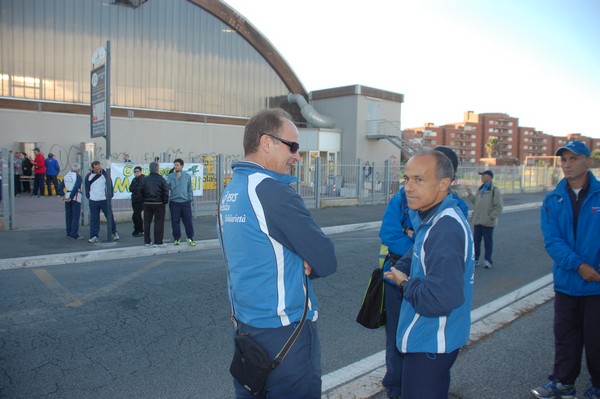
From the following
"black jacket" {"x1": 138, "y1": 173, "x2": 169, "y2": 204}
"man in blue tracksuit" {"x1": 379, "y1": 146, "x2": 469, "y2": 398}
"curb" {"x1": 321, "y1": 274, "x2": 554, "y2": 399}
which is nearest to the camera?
"man in blue tracksuit" {"x1": 379, "y1": 146, "x2": 469, "y2": 398}

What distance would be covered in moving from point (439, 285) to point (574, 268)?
183 centimetres

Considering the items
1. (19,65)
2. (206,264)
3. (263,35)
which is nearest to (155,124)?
(19,65)

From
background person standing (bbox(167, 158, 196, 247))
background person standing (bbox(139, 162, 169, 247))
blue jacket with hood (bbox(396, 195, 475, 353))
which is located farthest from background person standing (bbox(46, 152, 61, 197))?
blue jacket with hood (bbox(396, 195, 475, 353))

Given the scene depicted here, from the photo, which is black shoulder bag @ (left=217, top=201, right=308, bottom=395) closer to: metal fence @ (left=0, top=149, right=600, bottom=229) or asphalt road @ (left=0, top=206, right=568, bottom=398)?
asphalt road @ (left=0, top=206, right=568, bottom=398)

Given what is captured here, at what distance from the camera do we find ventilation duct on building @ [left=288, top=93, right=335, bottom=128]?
3058 cm

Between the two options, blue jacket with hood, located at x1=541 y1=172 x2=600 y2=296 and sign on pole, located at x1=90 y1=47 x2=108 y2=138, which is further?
sign on pole, located at x1=90 y1=47 x2=108 y2=138

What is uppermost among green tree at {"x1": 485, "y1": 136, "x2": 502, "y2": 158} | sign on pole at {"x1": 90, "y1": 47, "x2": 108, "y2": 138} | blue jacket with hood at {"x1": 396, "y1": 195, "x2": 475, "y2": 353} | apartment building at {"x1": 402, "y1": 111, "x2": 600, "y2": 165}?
apartment building at {"x1": 402, "y1": 111, "x2": 600, "y2": 165}

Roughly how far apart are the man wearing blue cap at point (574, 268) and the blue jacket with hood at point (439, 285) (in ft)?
5.09

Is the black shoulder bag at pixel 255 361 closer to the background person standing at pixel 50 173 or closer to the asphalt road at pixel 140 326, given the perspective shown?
the asphalt road at pixel 140 326

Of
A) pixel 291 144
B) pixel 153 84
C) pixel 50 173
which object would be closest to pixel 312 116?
pixel 153 84

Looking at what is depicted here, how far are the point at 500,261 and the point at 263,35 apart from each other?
2608 centimetres

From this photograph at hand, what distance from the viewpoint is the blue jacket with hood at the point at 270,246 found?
A: 1.92 m

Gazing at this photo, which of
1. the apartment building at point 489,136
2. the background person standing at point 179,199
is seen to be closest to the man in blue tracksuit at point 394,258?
the background person standing at point 179,199

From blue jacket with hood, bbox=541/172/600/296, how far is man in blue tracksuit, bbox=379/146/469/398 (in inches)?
29.1
